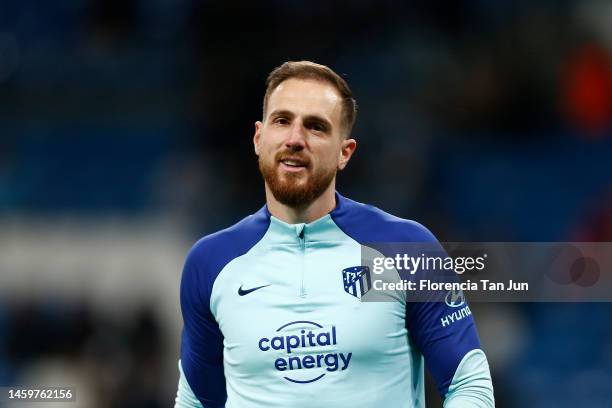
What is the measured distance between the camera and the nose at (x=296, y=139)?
3.54 m

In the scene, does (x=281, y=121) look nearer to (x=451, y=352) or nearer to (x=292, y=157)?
(x=292, y=157)

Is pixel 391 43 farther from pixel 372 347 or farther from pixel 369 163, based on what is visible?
pixel 372 347

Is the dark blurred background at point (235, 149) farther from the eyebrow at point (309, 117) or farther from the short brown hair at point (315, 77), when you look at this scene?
the eyebrow at point (309, 117)

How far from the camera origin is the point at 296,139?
3.54 m

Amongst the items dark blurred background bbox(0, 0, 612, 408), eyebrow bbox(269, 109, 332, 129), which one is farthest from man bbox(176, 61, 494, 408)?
dark blurred background bbox(0, 0, 612, 408)

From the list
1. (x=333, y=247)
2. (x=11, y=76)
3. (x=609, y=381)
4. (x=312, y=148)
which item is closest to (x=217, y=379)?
(x=333, y=247)

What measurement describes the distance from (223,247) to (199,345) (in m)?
0.36

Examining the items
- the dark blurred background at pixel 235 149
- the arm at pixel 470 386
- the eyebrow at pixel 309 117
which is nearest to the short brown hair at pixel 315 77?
the eyebrow at pixel 309 117

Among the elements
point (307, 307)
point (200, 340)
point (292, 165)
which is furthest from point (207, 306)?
point (292, 165)

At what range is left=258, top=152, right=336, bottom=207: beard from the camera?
3588mm

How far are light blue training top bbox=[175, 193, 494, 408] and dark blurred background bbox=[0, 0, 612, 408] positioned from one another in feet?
13.6

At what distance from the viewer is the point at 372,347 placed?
138 inches

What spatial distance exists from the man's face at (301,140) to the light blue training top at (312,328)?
164 millimetres
